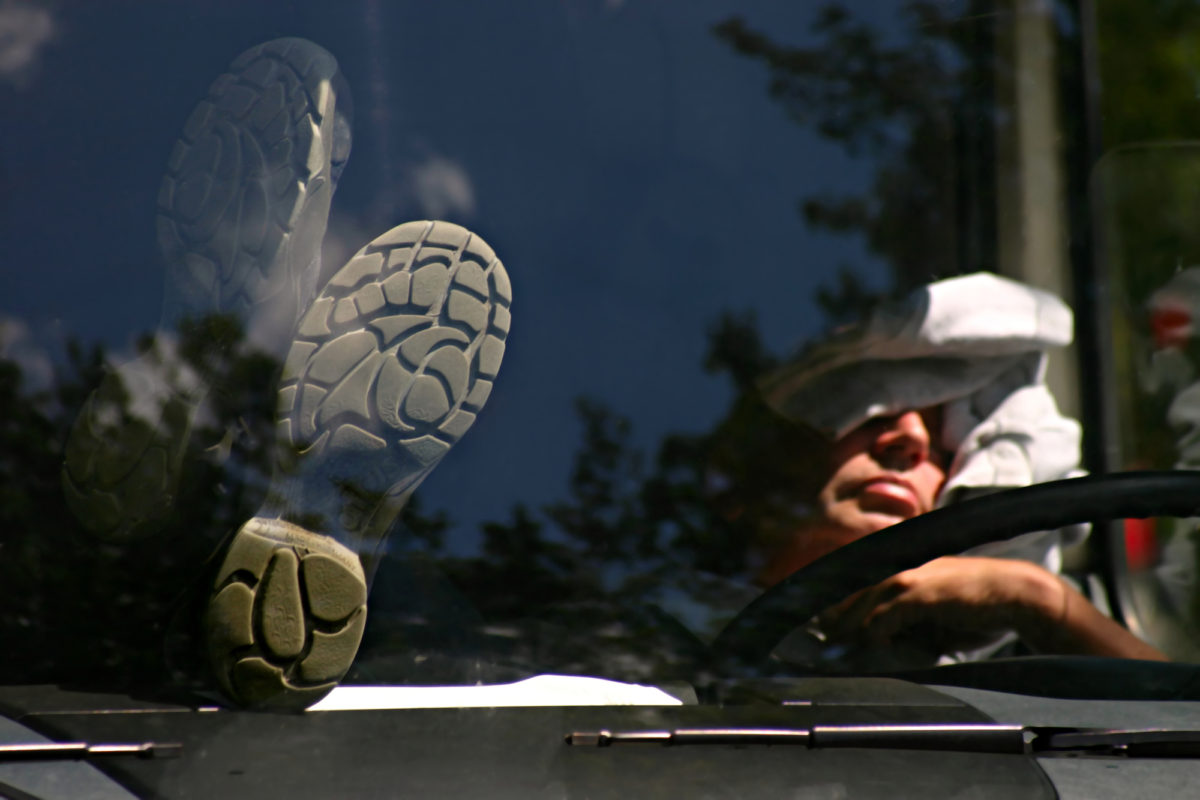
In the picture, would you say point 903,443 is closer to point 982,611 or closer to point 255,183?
point 982,611

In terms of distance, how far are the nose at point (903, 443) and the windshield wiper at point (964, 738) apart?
1.07 feet

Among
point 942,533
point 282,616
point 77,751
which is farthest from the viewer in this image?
point 942,533

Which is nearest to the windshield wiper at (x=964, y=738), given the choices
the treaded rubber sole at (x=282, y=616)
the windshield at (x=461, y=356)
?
the windshield at (x=461, y=356)

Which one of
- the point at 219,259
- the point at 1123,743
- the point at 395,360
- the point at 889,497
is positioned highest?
the point at 219,259

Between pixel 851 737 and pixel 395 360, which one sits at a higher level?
pixel 395 360

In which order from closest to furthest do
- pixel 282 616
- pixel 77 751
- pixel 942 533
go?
pixel 77 751 → pixel 282 616 → pixel 942 533

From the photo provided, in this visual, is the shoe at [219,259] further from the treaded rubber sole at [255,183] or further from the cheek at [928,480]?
the cheek at [928,480]

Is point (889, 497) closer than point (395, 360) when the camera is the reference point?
No

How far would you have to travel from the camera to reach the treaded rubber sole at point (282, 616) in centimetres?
111

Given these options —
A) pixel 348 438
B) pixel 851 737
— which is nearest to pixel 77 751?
pixel 348 438

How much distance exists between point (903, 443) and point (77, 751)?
0.91 meters

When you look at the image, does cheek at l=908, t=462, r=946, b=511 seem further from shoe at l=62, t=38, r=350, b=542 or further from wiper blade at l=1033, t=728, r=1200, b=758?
shoe at l=62, t=38, r=350, b=542

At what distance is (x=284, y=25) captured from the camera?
3.95ft

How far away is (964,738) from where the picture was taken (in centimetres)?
112
